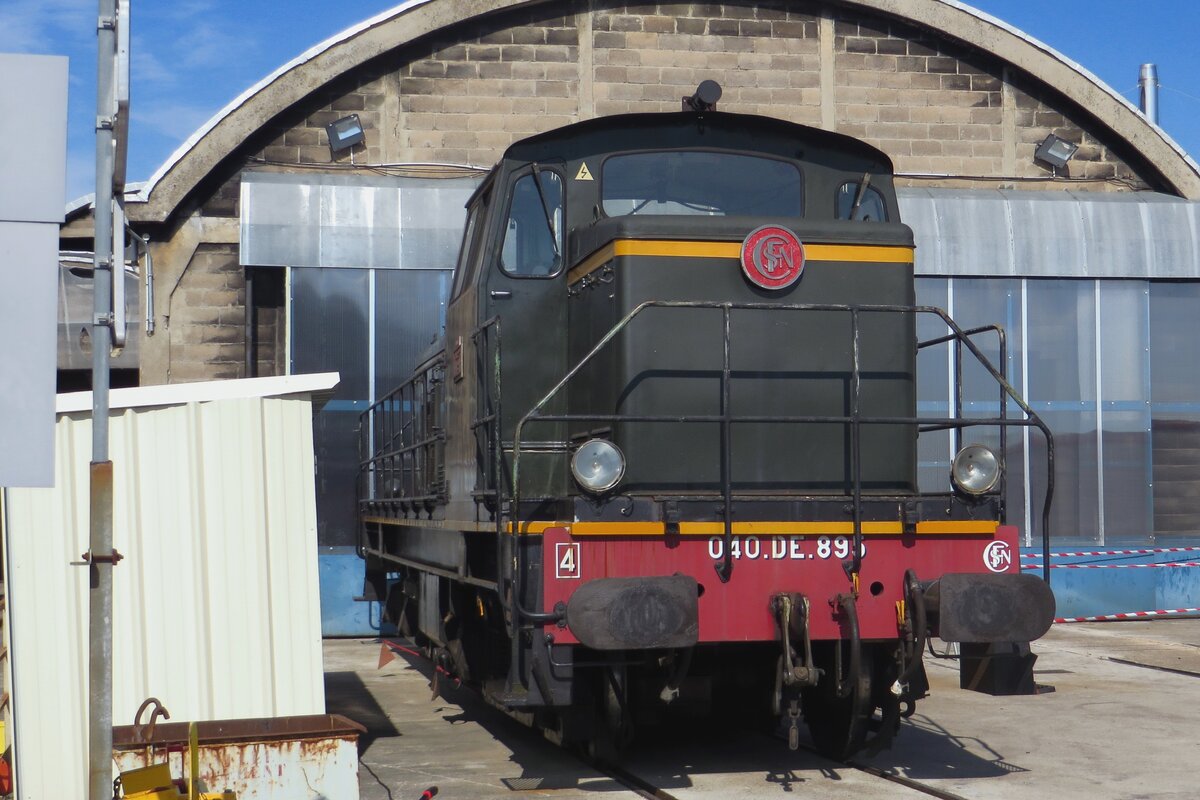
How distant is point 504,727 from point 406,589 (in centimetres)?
222

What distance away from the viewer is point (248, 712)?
20.7 ft

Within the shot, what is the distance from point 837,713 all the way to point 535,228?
3046 millimetres

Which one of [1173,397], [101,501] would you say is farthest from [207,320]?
[101,501]

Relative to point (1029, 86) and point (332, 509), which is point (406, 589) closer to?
point (332, 509)

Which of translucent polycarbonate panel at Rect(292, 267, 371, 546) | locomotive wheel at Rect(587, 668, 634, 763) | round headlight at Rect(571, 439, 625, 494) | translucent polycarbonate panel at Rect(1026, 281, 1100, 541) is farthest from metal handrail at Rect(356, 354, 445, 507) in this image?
translucent polycarbonate panel at Rect(1026, 281, 1100, 541)

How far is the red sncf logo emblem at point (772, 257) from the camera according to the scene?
650 cm

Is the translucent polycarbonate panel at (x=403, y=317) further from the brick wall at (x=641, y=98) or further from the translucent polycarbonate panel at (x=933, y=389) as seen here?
the translucent polycarbonate panel at (x=933, y=389)

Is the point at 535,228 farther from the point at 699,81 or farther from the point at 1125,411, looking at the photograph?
the point at 1125,411

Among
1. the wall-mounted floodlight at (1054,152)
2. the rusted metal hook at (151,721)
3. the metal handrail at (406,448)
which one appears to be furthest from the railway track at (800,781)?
the wall-mounted floodlight at (1054,152)

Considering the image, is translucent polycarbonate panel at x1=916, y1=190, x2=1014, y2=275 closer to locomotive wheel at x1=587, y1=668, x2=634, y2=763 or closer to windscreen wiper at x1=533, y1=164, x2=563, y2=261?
windscreen wiper at x1=533, y1=164, x2=563, y2=261

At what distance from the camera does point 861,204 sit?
7148mm

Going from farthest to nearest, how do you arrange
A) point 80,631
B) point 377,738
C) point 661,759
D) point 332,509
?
1. point 332,509
2. point 377,738
3. point 661,759
4. point 80,631

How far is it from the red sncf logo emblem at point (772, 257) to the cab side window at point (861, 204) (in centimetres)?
72

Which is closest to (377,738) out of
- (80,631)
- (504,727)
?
(504,727)
